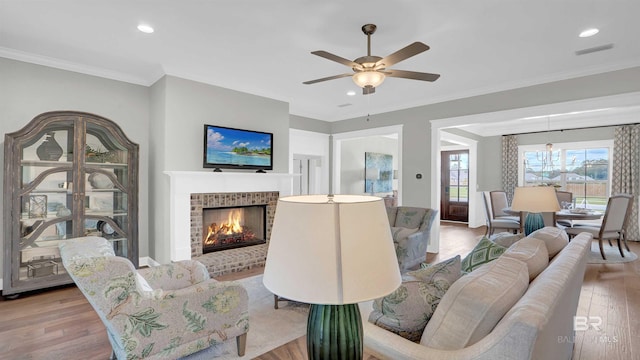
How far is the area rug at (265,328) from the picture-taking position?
2.32 meters

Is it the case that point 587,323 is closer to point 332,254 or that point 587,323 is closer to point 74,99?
point 332,254

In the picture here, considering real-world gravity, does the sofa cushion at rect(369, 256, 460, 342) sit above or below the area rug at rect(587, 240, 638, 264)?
above

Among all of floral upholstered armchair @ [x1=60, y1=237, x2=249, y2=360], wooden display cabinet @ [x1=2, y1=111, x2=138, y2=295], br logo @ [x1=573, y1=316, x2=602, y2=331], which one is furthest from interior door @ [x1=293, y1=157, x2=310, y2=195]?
br logo @ [x1=573, y1=316, x2=602, y2=331]

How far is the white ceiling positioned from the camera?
2.62 meters

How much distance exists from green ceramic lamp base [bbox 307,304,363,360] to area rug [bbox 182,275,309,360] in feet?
5.21

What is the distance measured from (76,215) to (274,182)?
2.58 meters

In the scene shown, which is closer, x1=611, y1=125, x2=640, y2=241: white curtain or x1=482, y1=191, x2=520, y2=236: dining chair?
x1=482, y1=191, x2=520, y2=236: dining chair

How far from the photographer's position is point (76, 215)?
11.8 ft

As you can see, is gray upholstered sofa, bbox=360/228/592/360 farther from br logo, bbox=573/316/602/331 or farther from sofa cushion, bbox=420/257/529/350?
br logo, bbox=573/316/602/331

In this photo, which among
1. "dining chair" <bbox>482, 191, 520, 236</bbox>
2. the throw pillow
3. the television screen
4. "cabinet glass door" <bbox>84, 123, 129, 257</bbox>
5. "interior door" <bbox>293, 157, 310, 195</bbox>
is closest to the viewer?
the throw pillow

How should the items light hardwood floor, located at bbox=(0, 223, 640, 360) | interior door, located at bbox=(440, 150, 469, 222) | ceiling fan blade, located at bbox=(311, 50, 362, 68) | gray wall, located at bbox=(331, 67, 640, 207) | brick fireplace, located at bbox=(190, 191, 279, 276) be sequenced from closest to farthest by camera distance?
light hardwood floor, located at bbox=(0, 223, 640, 360) < ceiling fan blade, located at bbox=(311, 50, 362, 68) < gray wall, located at bbox=(331, 67, 640, 207) < brick fireplace, located at bbox=(190, 191, 279, 276) < interior door, located at bbox=(440, 150, 469, 222)

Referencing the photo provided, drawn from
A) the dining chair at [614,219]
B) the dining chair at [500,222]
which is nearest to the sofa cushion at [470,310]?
the dining chair at [614,219]

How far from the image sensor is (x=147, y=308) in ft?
6.22

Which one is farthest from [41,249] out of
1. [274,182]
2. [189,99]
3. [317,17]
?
[317,17]
